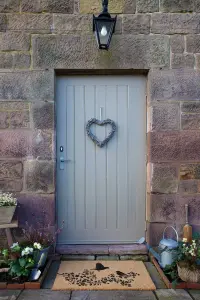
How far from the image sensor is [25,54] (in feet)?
10.7

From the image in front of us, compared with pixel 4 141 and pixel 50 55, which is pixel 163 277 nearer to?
pixel 4 141

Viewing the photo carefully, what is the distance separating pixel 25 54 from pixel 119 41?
1.03 m

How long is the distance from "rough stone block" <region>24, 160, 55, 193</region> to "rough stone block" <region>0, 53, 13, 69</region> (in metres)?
1.06

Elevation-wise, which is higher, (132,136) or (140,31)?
(140,31)

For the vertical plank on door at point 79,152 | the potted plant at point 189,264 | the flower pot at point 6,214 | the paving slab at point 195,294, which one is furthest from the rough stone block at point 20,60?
the paving slab at point 195,294

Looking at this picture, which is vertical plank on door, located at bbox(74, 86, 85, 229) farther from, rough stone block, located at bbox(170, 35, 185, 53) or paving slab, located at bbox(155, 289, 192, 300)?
paving slab, located at bbox(155, 289, 192, 300)

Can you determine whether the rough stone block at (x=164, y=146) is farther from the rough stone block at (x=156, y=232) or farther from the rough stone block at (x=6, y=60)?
the rough stone block at (x=6, y=60)

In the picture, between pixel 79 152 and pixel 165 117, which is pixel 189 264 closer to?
pixel 165 117

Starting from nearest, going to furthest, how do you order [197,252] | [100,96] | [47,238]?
[197,252] < [47,238] < [100,96]

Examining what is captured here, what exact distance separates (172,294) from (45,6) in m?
3.10

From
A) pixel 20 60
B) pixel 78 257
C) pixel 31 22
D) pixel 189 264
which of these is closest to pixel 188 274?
pixel 189 264

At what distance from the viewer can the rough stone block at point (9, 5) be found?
128 inches

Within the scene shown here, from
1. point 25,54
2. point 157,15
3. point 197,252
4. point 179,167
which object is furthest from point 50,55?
point 197,252

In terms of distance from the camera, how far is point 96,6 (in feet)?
10.8
